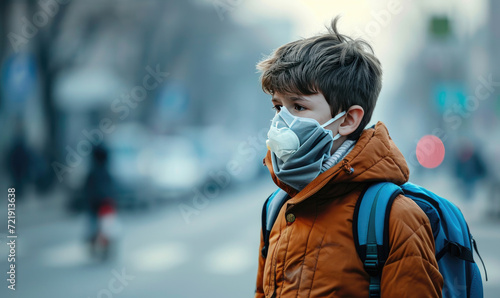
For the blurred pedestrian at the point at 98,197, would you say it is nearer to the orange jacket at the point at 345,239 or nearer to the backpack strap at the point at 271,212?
the backpack strap at the point at 271,212

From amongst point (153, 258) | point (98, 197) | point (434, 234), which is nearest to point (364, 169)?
point (434, 234)

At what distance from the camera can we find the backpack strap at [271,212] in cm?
200

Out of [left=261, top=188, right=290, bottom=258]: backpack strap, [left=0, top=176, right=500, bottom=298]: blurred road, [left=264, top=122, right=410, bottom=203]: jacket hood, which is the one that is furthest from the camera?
[left=0, top=176, right=500, bottom=298]: blurred road

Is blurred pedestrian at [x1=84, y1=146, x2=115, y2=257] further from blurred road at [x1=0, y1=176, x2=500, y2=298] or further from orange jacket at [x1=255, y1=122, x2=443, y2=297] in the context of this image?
orange jacket at [x1=255, y1=122, x2=443, y2=297]

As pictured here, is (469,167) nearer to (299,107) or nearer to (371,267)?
(299,107)

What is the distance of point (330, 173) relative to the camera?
173 centimetres

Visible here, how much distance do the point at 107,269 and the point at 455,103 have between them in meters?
17.0

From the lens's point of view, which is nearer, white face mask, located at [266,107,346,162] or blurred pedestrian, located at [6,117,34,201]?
white face mask, located at [266,107,346,162]

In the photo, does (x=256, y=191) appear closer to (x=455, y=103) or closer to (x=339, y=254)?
(x=455, y=103)

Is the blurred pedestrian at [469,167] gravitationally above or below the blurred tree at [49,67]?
below

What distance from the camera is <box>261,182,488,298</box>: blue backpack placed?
1.61 metres

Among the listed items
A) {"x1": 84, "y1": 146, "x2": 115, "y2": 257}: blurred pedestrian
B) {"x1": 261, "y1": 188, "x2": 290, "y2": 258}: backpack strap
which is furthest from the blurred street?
{"x1": 261, "y1": 188, "x2": 290, "y2": 258}: backpack strap

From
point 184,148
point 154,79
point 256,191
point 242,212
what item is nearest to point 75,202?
point 242,212

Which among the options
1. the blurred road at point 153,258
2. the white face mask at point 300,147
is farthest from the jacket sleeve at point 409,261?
the blurred road at point 153,258
